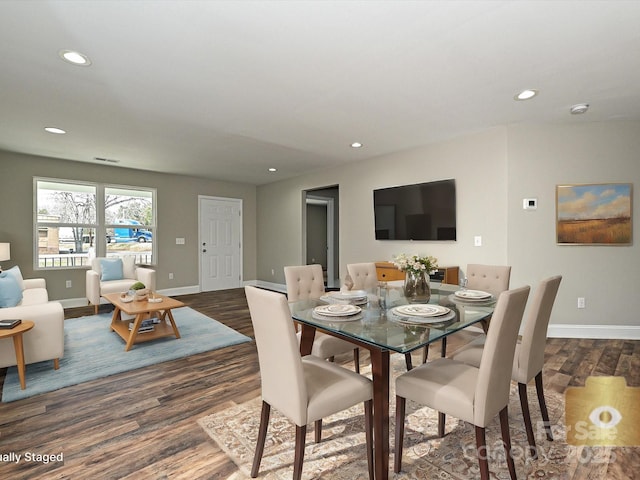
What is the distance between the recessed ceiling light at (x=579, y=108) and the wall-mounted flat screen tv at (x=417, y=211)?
136 cm

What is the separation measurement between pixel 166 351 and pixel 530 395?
3.22 meters

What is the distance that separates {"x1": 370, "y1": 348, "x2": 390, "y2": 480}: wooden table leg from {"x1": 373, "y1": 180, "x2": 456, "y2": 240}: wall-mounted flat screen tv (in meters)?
3.12

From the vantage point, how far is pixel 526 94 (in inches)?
113

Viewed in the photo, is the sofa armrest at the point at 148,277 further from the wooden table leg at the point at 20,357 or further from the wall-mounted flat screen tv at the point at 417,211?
the wall-mounted flat screen tv at the point at 417,211

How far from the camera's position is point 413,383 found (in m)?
1.58

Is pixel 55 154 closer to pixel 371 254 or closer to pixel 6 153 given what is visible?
pixel 6 153

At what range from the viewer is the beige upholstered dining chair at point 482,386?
137 centimetres

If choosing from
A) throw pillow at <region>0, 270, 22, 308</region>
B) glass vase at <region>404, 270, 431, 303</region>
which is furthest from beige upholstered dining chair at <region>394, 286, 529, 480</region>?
throw pillow at <region>0, 270, 22, 308</region>

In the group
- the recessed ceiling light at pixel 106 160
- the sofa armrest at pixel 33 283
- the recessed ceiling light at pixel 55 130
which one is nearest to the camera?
the recessed ceiling light at pixel 55 130

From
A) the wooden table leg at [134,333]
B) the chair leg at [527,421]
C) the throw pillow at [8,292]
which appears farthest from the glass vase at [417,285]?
the throw pillow at [8,292]

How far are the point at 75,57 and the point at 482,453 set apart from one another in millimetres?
3358

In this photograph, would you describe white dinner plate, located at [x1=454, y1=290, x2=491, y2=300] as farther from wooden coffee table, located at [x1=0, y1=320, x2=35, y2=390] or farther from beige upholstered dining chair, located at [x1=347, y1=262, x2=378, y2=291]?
wooden coffee table, located at [x1=0, y1=320, x2=35, y2=390]

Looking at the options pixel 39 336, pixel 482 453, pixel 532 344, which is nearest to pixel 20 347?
pixel 39 336

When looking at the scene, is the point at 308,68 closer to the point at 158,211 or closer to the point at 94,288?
the point at 94,288
